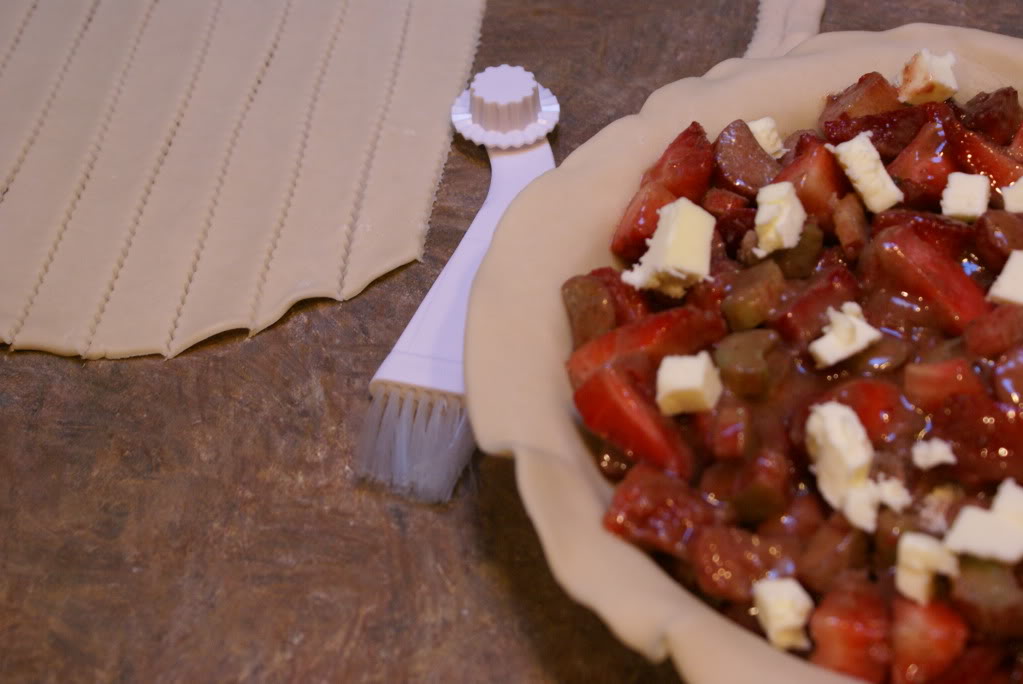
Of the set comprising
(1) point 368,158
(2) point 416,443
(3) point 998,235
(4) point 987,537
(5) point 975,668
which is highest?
(3) point 998,235

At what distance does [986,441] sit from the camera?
111 centimetres

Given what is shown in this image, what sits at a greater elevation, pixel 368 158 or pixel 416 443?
pixel 368 158

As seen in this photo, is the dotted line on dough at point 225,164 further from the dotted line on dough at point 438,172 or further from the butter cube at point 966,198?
the butter cube at point 966,198

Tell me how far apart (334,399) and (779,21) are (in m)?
1.37

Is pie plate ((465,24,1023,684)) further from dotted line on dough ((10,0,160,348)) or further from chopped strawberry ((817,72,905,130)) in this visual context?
dotted line on dough ((10,0,160,348))

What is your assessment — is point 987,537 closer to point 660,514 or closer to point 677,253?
point 660,514

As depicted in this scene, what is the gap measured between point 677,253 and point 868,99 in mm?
526

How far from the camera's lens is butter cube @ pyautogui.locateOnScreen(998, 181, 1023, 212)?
138cm

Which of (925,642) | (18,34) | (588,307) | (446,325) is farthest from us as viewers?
(18,34)

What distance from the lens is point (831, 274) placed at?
130cm

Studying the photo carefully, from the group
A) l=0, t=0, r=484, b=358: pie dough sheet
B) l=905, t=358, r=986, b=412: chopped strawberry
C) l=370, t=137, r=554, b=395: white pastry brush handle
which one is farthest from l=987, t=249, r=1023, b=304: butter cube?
l=0, t=0, r=484, b=358: pie dough sheet

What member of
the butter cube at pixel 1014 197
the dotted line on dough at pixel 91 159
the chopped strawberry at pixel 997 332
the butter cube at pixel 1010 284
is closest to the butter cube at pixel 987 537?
the chopped strawberry at pixel 997 332

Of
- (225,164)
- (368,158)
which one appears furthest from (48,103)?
(368,158)

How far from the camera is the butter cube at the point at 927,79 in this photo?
1.53m
